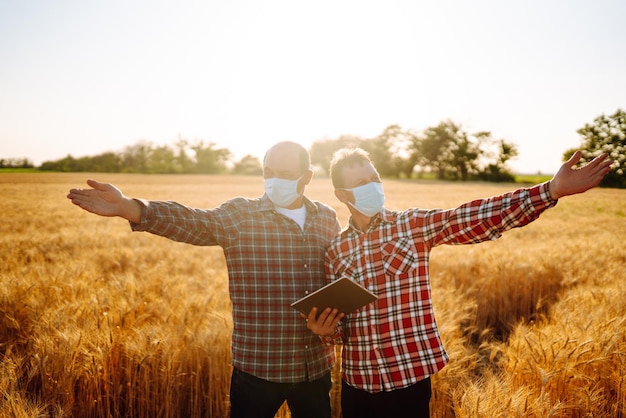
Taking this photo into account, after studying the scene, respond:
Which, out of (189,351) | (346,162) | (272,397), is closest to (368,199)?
(346,162)

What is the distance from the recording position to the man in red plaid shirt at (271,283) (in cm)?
197

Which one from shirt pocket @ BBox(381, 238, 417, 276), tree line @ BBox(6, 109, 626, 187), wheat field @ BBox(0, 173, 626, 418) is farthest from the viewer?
tree line @ BBox(6, 109, 626, 187)

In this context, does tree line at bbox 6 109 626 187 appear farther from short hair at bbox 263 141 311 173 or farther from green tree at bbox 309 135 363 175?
short hair at bbox 263 141 311 173

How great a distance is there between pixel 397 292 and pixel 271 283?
653 mm

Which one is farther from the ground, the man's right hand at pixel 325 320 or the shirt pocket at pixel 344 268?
the shirt pocket at pixel 344 268

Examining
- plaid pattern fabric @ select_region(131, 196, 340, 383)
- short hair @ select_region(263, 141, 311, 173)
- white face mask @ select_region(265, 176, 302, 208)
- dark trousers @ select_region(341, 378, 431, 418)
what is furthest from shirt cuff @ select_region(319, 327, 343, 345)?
short hair @ select_region(263, 141, 311, 173)

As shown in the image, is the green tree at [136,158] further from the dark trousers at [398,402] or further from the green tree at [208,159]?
the dark trousers at [398,402]

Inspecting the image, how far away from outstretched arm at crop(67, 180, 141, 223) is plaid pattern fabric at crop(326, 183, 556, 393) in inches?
41.9

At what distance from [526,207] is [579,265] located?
17.9ft

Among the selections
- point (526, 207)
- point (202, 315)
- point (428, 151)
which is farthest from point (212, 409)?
point (428, 151)

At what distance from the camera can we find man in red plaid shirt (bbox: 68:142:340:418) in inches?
77.5

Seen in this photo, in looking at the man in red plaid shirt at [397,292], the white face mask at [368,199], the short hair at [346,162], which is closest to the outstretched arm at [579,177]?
the man in red plaid shirt at [397,292]

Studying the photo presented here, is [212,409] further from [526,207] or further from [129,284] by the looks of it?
[526,207]

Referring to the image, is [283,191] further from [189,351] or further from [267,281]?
[189,351]
